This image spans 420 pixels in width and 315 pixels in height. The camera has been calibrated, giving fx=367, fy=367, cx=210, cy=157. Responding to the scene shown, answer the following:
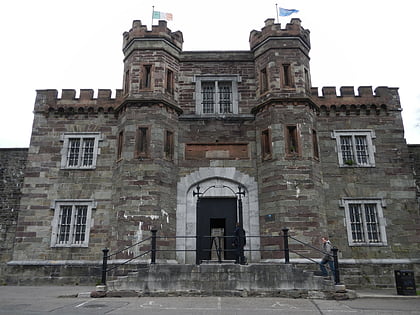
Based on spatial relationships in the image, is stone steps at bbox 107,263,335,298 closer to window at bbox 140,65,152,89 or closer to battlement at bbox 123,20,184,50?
window at bbox 140,65,152,89

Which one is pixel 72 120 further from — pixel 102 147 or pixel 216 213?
pixel 216 213

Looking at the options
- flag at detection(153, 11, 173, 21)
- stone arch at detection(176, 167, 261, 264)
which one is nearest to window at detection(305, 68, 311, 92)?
stone arch at detection(176, 167, 261, 264)

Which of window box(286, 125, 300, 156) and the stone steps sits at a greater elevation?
window box(286, 125, 300, 156)

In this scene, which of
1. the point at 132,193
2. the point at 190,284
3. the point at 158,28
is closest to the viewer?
the point at 190,284

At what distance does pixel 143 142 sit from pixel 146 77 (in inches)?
119

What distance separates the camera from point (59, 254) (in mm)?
14633

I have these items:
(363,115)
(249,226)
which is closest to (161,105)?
(249,226)

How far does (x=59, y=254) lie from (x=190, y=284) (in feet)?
22.1

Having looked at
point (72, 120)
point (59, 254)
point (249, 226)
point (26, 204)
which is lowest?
point (59, 254)

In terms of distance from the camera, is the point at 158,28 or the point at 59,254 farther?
the point at 158,28

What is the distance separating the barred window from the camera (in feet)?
54.4

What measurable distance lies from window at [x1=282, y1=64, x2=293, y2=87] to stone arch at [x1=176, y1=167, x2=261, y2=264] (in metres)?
4.29

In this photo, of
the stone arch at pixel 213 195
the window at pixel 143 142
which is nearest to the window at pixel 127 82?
the window at pixel 143 142

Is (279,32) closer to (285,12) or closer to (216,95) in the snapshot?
(285,12)
